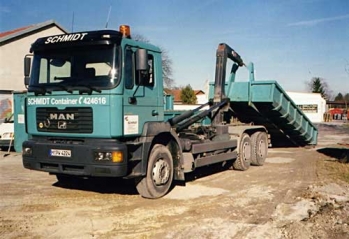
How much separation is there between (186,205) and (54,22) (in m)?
23.4

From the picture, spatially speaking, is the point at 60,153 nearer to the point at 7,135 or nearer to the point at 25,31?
the point at 7,135

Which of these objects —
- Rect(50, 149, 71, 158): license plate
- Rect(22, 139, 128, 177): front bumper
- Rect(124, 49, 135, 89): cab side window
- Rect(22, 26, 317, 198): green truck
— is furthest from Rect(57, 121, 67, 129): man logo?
Rect(124, 49, 135, 89): cab side window

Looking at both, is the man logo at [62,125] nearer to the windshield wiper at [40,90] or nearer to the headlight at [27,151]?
the windshield wiper at [40,90]

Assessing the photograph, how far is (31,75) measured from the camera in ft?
22.9

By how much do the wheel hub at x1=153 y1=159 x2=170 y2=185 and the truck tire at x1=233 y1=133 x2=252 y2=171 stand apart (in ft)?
11.6

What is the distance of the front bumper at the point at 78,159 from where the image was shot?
616 cm

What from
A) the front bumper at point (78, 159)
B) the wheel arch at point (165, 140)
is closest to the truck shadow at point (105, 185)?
the wheel arch at point (165, 140)

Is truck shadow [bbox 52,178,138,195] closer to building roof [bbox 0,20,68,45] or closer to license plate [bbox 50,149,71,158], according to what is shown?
license plate [bbox 50,149,71,158]

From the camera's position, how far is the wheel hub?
7023 mm

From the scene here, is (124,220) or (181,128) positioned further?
(181,128)

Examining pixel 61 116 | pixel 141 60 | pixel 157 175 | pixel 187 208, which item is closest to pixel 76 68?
pixel 61 116

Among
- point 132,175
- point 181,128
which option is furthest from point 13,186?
point 181,128

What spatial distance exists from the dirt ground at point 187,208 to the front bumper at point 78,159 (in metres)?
0.62

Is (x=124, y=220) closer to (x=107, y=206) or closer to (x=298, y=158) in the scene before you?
(x=107, y=206)
